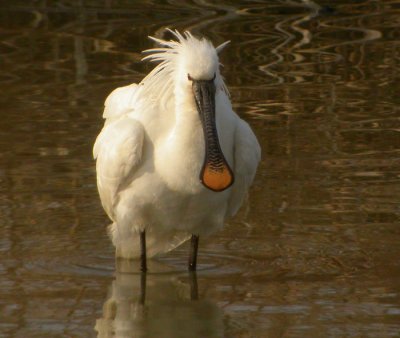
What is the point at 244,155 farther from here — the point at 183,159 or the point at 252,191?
the point at 252,191

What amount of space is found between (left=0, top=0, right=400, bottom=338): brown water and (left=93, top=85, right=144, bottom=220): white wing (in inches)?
20.4

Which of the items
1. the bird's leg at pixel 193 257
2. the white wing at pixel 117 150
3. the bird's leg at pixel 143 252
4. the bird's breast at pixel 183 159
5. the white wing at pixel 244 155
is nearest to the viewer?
the bird's breast at pixel 183 159

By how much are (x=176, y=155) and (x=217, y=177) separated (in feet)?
0.98

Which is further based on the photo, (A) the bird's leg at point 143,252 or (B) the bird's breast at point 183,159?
(A) the bird's leg at point 143,252

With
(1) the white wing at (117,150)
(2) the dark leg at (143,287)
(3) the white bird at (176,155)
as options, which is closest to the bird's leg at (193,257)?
(3) the white bird at (176,155)

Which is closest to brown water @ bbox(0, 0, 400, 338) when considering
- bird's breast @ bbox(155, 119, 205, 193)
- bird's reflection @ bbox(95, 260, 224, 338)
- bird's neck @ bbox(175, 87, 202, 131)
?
bird's reflection @ bbox(95, 260, 224, 338)

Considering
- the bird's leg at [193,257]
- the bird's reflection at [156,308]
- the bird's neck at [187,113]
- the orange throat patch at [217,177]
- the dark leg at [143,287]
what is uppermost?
the bird's neck at [187,113]

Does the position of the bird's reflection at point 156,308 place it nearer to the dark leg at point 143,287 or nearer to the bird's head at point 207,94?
the dark leg at point 143,287

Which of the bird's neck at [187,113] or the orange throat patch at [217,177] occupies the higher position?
the bird's neck at [187,113]

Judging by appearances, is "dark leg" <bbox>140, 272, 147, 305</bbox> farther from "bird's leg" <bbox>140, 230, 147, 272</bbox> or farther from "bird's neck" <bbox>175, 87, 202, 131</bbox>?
"bird's neck" <bbox>175, 87, 202, 131</bbox>

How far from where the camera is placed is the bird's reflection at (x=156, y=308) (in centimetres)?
718

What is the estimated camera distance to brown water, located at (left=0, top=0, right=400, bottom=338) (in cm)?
743

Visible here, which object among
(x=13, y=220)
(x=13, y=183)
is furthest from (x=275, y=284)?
(x=13, y=183)

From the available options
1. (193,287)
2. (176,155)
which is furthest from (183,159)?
(193,287)
